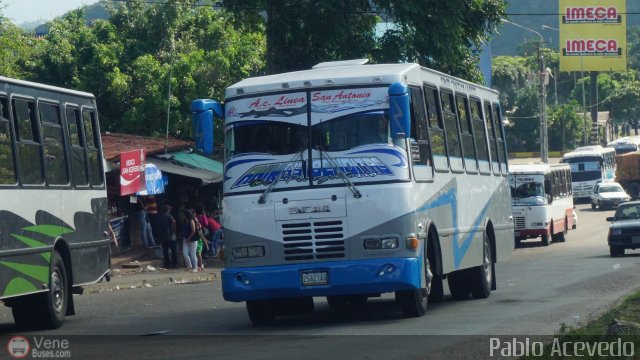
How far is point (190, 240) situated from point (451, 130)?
43.9 ft

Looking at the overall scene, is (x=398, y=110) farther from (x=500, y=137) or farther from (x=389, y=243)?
(x=500, y=137)

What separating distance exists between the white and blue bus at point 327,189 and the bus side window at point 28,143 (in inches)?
96.2

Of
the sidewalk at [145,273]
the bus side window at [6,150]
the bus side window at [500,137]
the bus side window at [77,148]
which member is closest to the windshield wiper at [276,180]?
the bus side window at [6,150]

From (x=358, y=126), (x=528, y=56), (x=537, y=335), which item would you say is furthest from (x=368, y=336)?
(x=528, y=56)

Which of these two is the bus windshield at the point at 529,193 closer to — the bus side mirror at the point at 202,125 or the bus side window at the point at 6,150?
the bus side mirror at the point at 202,125

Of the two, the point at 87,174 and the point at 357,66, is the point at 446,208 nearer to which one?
the point at 357,66

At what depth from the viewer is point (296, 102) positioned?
15297mm

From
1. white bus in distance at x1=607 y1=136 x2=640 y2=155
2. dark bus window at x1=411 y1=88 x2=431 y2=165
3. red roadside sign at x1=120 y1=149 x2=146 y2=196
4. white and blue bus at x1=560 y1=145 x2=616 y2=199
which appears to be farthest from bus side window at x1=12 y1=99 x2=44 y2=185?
white bus in distance at x1=607 y1=136 x2=640 y2=155

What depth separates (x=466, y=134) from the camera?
1912cm

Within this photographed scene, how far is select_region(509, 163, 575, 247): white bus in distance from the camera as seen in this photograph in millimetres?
43531

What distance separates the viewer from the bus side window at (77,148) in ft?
58.6

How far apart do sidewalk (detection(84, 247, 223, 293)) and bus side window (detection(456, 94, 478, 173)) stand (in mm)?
8409

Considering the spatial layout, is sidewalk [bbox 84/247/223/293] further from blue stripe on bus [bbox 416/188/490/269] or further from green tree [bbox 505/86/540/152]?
green tree [bbox 505/86/540/152]

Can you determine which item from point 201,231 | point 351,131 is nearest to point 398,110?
point 351,131
